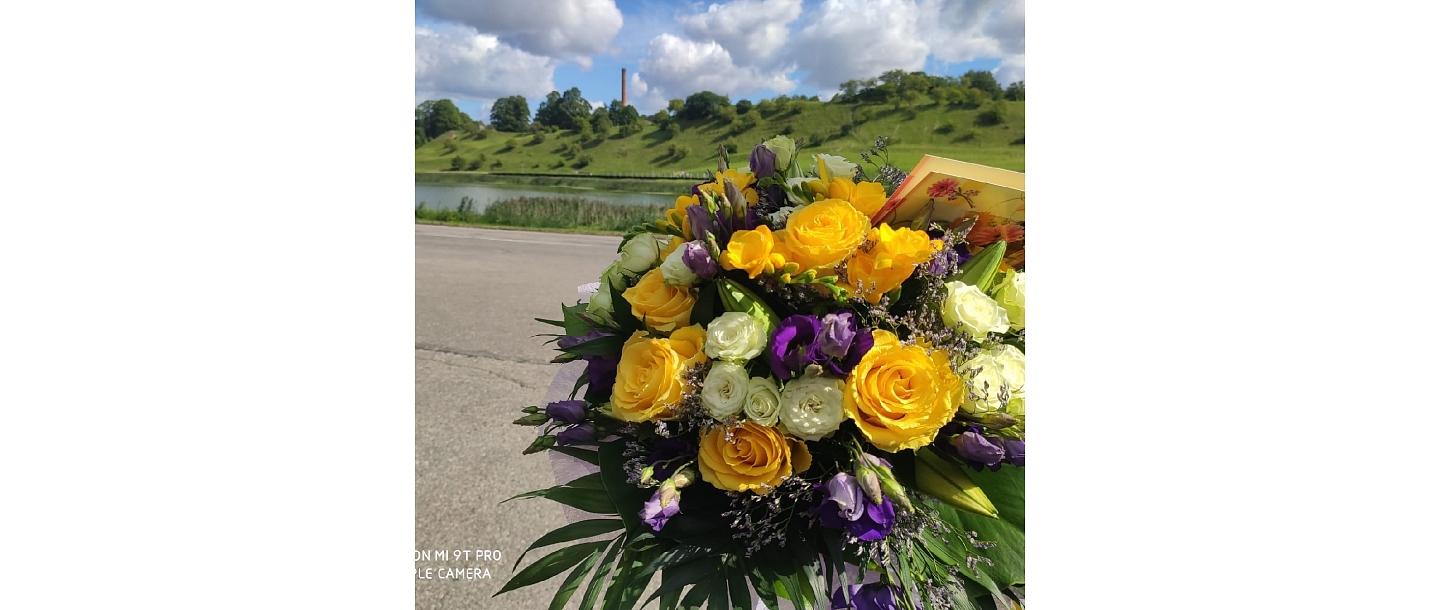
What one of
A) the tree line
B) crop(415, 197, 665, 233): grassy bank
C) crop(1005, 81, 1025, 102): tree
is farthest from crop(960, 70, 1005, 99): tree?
crop(415, 197, 665, 233): grassy bank

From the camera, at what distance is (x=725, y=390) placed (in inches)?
25.6

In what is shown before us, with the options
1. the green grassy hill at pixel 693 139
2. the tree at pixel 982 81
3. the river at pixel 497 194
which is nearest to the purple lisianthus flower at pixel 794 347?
the river at pixel 497 194

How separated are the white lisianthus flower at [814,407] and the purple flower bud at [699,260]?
0.49 ft

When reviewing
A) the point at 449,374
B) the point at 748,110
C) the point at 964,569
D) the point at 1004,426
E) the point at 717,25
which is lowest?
the point at 449,374

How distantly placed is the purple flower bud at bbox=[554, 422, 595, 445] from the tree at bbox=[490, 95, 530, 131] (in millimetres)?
13209

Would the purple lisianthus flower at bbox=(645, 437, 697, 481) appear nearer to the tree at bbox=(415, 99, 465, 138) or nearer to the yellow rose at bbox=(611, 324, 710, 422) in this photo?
the yellow rose at bbox=(611, 324, 710, 422)

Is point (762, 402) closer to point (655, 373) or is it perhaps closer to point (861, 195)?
point (655, 373)

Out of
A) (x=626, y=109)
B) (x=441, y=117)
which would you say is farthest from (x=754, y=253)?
(x=441, y=117)

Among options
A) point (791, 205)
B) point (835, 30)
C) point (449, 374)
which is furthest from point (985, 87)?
point (791, 205)

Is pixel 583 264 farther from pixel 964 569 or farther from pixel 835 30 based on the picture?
pixel 835 30

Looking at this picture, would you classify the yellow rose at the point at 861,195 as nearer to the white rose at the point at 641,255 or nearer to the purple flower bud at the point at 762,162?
the purple flower bud at the point at 762,162

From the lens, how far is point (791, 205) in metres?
0.80

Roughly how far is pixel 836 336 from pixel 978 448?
165 millimetres

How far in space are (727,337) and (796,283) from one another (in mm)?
89
